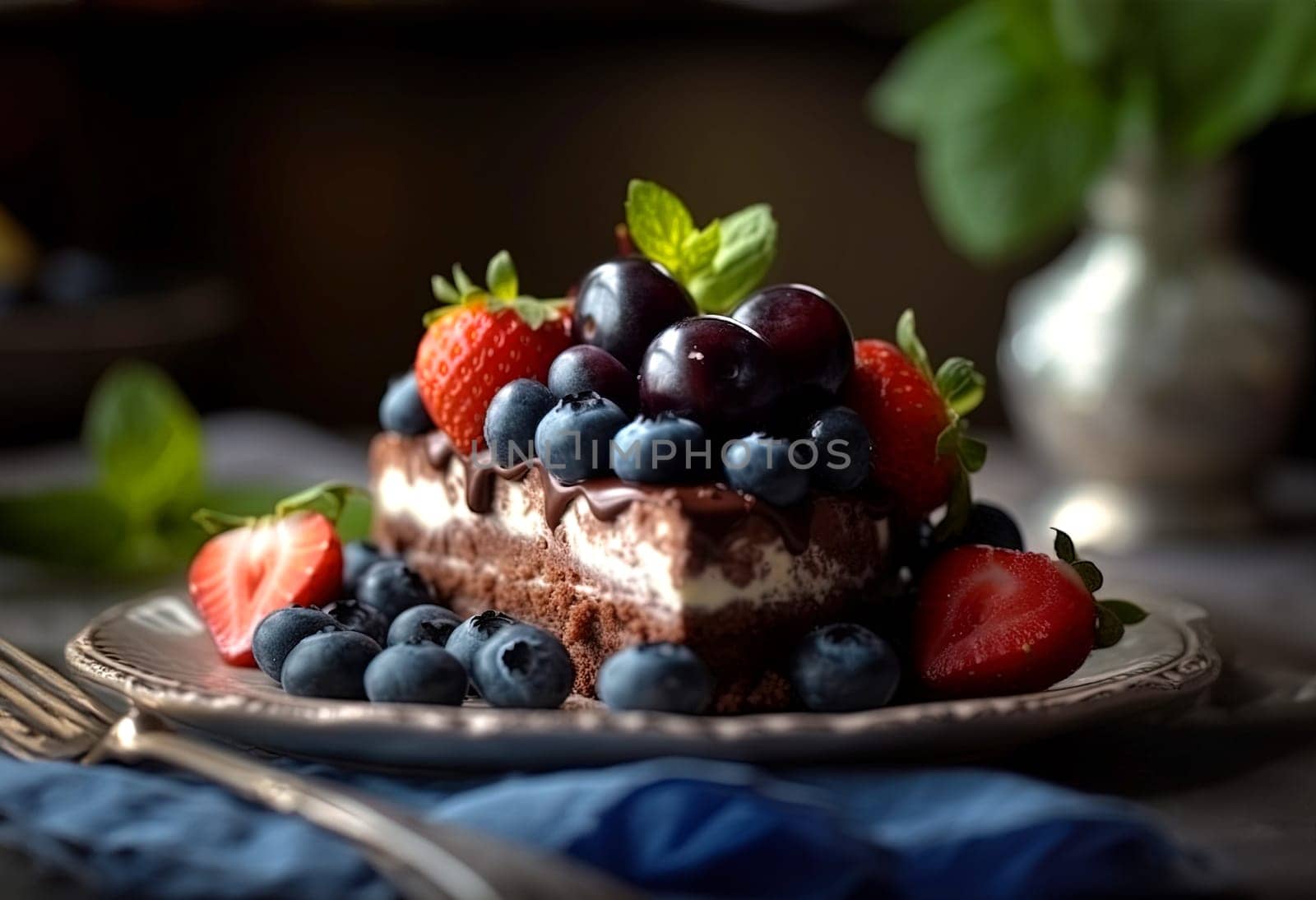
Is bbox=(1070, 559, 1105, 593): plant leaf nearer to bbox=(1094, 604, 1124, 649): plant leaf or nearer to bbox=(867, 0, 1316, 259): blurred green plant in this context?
bbox=(1094, 604, 1124, 649): plant leaf

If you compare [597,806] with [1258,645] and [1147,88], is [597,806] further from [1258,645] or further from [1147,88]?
[1147,88]

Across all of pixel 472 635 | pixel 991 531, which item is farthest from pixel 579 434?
pixel 991 531

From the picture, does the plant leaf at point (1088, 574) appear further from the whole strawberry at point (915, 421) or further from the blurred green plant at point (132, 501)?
the blurred green plant at point (132, 501)

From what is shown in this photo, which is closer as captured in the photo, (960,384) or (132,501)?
(960,384)

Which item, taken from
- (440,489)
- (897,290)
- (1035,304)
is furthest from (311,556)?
(897,290)

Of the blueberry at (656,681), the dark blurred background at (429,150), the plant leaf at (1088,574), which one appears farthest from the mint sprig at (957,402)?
the dark blurred background at (429,150)

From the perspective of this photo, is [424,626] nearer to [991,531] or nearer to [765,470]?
[765,470]
